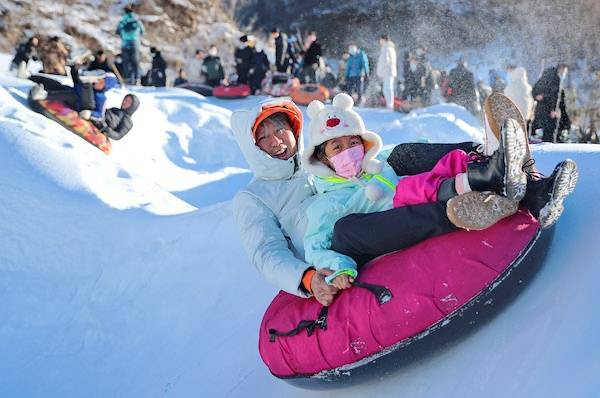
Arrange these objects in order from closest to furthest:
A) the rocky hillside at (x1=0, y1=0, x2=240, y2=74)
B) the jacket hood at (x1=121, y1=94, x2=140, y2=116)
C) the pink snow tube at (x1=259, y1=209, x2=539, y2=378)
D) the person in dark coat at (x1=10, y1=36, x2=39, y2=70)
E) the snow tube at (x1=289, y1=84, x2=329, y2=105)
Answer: the pink snow tube at (x1=259, y1=209, x2=539, y2=378) < the jacket hood at (x1=121, y1=94, x2=140, y2=116) < the snow tube at (x1=289, y1=84, x2=329, y2=105) < the person in dark coat at (x1=10, y1=36, x2=39, y2=70) < the rocky hillside at (x1=0, y1=0, x2=240, y2=74)

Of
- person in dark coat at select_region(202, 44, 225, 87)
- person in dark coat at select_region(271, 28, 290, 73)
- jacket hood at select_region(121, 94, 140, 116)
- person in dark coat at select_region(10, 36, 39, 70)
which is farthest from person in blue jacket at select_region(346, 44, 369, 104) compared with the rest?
person in dark coat at select_region(10, 36, 39, 70)

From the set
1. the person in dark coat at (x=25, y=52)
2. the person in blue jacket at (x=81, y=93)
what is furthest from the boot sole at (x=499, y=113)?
the person in dark coat at (x=25, y=52)

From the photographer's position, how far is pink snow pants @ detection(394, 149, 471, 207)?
1.81 m

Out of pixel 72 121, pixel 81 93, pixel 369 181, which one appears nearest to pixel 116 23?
pixel 81 93

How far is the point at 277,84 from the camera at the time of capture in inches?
401

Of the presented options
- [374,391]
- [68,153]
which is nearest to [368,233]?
[374,391]

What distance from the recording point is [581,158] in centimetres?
240

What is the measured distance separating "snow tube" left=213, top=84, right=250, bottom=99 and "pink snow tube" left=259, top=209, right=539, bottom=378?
26.8 ft

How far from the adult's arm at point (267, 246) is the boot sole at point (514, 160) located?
2.16 feet

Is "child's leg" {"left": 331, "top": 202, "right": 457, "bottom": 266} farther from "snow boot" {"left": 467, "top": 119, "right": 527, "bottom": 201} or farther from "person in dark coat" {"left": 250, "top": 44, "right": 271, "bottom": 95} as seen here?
"person in dark coat" {"left": 250, "top": 44, "right": 271, "bottom": 95}

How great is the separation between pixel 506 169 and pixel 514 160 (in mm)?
32

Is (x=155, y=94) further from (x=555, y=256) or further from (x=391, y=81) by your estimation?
(x=555, y=256)

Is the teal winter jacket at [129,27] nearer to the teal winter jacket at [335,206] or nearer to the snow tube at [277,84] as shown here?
the snow tube at [277,84]

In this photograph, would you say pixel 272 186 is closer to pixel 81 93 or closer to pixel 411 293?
pixel 411 293
